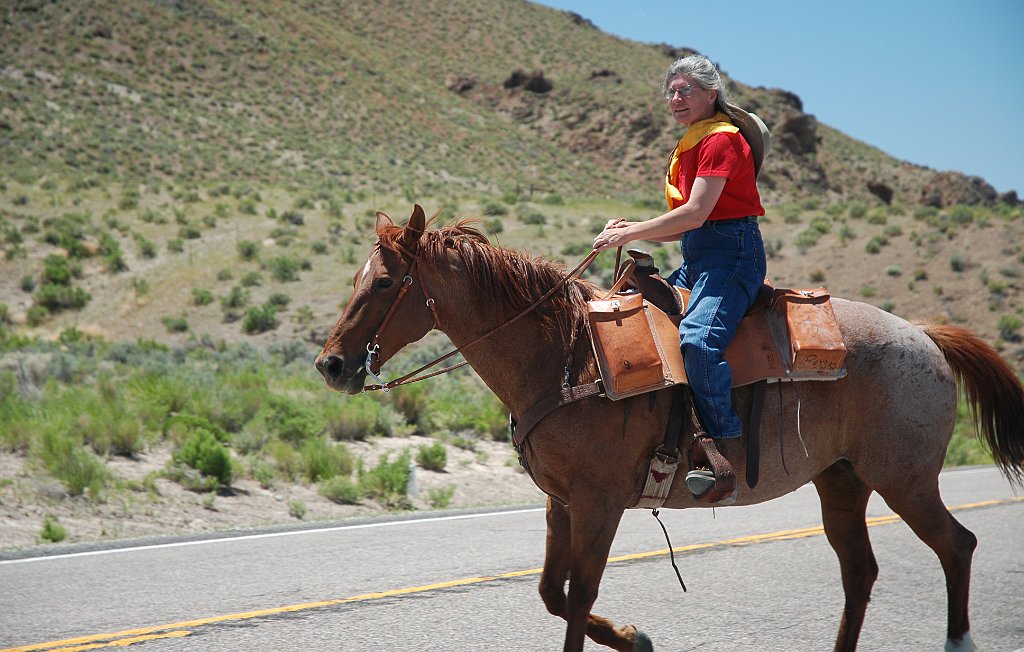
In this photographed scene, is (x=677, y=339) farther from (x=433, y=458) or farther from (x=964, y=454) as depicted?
(x=964, y=454)

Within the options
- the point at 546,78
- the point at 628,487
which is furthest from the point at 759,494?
the point at 546,78

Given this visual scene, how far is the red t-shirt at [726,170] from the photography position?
4.52m

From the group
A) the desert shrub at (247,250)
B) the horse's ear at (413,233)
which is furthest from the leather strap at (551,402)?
the desert shrub at (247,250)

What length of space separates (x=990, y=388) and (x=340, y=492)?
805 centimetres

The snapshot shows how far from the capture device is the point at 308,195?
140 ft

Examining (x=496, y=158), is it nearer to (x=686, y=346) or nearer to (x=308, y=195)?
(x=308, y=195)

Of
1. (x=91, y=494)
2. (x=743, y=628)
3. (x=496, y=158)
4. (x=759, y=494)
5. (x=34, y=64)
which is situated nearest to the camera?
(x=759, y=494)

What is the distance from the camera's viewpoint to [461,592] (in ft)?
22.1

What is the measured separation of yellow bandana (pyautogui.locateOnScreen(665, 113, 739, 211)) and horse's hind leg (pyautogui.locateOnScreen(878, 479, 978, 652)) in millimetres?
1896

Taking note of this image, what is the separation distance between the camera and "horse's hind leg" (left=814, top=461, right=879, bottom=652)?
5.23 m

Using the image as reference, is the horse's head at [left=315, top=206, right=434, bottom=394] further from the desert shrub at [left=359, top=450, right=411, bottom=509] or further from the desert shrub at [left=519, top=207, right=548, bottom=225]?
the desert shrub at [left=519, top=207, right=548, bottom=225]

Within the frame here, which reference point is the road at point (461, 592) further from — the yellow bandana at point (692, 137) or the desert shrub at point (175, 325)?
the desert shrub at point (175, 325)

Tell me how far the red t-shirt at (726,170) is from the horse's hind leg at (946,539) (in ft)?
5.54

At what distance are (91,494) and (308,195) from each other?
33.6 meters
